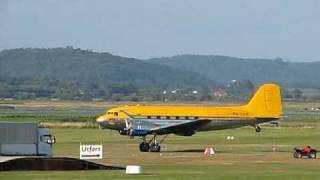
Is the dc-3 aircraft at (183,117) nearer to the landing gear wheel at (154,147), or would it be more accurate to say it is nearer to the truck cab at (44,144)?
the landing gear wheel at (154,147)

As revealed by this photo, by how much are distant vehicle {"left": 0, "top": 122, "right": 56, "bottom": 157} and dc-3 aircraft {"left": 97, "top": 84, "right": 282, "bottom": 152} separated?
10755 mm

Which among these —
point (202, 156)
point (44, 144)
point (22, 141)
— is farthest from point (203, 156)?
point (22, 141)

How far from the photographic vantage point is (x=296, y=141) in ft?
261

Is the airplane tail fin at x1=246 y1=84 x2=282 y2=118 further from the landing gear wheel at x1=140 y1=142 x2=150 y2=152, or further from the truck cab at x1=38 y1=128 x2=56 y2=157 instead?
the truck cab at x1=38 y1=128 x2=56 y2=157

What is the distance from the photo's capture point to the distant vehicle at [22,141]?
5641 cm

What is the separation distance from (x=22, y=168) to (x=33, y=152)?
955cm

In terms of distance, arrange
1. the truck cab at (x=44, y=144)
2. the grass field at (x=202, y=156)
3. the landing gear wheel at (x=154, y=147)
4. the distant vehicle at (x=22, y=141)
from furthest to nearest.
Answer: the landing gear wheel at (x=154, y=147) → the truck cab at (x=44, y=144) → the distant vehicle at (x=22, y=141) → the grass field at (x=202, y=156)

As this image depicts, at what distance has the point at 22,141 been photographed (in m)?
56.9

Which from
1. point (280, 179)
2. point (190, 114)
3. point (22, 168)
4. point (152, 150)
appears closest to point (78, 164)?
point (22, 168)

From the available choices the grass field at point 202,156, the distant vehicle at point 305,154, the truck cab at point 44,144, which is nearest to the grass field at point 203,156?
the grass field at point 202,156

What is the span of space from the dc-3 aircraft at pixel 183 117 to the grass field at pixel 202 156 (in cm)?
131

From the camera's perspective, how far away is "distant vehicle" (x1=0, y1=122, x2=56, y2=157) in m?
56.4

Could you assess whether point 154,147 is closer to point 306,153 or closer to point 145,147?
point 145,147

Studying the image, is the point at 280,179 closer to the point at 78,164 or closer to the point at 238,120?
the point at 78,164
